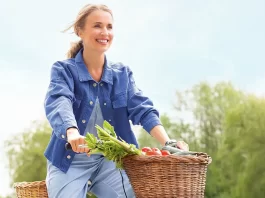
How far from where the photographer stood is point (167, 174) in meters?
2.99

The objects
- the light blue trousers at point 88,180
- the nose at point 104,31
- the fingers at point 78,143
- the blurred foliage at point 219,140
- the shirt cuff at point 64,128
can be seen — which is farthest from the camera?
the blurred foliage at point 219,140

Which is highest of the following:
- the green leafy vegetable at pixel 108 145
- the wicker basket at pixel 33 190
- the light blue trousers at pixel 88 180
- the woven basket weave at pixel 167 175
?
the green leafy vegetable at pixel 108 145

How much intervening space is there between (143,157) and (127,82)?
1099 millimetres

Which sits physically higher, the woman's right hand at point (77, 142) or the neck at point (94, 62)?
the neck at point (94, 62)

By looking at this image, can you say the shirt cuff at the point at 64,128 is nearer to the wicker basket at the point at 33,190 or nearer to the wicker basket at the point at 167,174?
the wicker basket at the point at 167,174

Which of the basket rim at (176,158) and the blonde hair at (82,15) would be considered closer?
the basket rim at (176,158)

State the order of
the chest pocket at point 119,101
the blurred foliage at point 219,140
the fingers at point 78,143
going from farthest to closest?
the blurred foliage at point 219,140 → the chest pocket at point 119,101 → the fingers at point 78,143

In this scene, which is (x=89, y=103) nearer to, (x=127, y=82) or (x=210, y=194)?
(x=127, y=82)

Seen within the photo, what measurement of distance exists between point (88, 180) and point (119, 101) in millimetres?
606

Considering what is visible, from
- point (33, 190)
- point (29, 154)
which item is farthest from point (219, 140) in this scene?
point (33, 190)

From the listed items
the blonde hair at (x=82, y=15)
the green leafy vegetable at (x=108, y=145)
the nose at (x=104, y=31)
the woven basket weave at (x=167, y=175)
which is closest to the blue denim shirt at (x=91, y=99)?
the blonde hair at (x=82, y=15)

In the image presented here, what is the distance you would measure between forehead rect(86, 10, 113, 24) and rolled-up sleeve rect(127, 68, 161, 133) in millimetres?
542

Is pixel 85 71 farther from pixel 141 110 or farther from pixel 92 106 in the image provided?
pixel 141 110

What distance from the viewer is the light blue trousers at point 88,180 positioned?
361 centimetres
